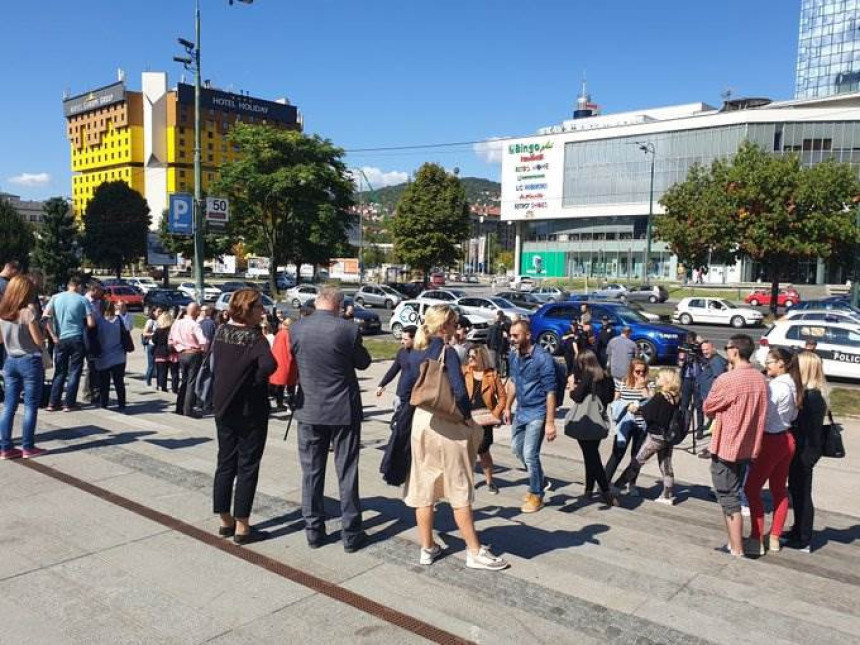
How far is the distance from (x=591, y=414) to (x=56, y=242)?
58992 mm

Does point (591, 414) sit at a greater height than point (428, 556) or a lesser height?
greater

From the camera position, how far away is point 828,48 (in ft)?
468

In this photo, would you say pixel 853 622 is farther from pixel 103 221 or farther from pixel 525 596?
pixel 103 221

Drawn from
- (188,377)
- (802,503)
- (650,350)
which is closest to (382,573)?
(802,503)

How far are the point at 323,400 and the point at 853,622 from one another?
3604 mm

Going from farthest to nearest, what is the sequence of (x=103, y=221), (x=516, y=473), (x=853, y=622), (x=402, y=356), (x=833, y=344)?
(x=103, y=221) < (x=833, y=344) < (x=516, y=473) < (x=402, y=356) < (x=853, y=622)

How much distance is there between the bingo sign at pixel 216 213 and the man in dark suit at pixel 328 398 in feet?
54.5

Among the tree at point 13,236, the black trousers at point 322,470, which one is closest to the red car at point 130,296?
the tree at point 13,236

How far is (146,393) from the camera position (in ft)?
38.7

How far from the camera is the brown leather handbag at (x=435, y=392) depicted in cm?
435

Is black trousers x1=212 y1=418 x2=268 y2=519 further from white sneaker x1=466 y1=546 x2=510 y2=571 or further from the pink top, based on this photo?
the pink top

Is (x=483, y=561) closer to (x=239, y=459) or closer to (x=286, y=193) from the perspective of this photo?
(x=239, y=459)

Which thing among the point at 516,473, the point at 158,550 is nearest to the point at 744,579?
the point at 516,473

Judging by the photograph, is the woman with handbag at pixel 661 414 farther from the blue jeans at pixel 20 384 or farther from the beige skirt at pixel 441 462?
the blue jeans at pixel 20 384
